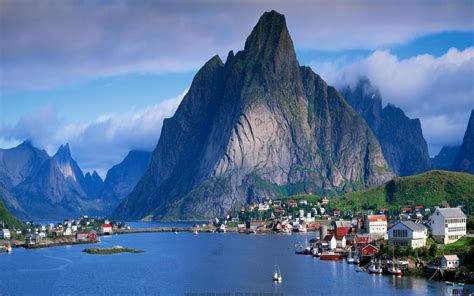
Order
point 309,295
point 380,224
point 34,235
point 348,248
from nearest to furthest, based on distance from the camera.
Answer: point 309,295 < point 348,248 < point 380,224 < point 34,235

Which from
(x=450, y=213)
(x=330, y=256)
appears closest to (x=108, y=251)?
(x=330, y=256)

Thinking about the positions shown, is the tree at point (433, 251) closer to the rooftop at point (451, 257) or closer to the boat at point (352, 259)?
the rooftop at point (451, 257)

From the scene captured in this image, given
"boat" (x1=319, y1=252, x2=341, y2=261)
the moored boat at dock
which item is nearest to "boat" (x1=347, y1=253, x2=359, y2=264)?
"boat" (x1=319, y1=252, x2=341, y2=261)

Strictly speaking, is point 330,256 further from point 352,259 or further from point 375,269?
point 375,269

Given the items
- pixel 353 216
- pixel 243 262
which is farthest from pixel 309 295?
pixel 353 216

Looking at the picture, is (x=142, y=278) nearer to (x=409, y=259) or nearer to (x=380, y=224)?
(x=409, y=259)

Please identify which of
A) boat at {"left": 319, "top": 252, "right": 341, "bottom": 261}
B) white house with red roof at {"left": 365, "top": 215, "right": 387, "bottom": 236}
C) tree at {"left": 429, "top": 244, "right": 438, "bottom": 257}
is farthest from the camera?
white house with red roof at {"left": 365, "top": 215, "right": 387, "bottom": 236}

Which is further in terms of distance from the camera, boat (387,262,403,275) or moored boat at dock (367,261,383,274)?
moored boat at dock (367,261,383,274)

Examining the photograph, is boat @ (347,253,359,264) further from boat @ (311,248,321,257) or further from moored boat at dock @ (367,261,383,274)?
boat @ (311,248,321,257)
